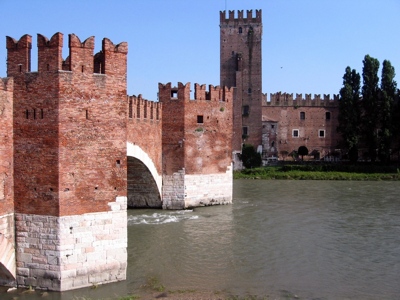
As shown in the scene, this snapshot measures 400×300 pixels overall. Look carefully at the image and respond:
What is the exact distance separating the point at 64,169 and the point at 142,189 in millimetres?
9924

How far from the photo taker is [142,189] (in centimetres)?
1958

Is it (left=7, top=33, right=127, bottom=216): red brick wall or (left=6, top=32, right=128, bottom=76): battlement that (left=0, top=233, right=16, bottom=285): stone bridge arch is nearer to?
(left=7, top=33, right=127, bottom=216): red brick wall

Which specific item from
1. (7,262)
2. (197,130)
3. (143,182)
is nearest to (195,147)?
(197,130)

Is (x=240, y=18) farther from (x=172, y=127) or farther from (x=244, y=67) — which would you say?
(x=172, y=127)

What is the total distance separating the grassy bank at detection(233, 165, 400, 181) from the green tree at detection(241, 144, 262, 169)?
1.82m

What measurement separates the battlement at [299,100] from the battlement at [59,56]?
33709mm

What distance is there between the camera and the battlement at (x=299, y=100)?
43.4 metres

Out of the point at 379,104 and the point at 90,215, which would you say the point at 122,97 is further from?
the point at 379,104

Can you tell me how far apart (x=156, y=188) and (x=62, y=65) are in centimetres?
988

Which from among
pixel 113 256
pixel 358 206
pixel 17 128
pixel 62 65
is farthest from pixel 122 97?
pixel 358 206

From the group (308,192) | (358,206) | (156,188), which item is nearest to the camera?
(156,188)

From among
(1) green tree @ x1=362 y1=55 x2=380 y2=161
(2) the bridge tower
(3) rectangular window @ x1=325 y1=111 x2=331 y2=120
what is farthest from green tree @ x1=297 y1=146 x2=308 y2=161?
(2) the bridge tower

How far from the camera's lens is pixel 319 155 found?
43688 mm

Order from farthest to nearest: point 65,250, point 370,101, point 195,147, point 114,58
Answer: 1. point 370,101
2. point 195,147
3. point 114,58
4. point 65,250
